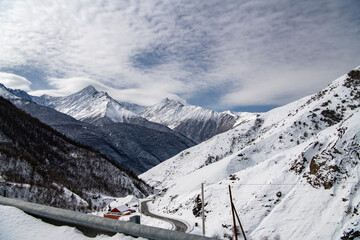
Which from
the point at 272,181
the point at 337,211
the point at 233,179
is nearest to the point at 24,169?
the point at 233,179

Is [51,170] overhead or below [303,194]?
overhead

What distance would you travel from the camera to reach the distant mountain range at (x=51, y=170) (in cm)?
5864

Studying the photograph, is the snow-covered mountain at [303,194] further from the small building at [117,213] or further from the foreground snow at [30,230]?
the foreground snow at [30,230]

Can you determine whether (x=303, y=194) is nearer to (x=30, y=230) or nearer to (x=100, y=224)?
(x=100, y=224)

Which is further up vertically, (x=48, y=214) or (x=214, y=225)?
(x=48, y=214)

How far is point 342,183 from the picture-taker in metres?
26.0

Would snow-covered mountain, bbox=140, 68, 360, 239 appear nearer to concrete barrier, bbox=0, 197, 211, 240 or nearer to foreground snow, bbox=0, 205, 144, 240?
concrete barrier, bbox=0, 197, 211, 240

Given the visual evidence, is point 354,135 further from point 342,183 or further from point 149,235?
point 149,235

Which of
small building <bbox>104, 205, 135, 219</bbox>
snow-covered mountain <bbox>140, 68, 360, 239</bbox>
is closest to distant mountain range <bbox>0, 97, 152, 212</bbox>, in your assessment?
small building <bbox>104, 205, 135, 219</bbox>

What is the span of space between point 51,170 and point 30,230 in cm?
8787

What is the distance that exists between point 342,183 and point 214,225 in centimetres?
1576

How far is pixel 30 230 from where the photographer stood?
5.02m

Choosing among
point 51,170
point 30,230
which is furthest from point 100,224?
point 51,170

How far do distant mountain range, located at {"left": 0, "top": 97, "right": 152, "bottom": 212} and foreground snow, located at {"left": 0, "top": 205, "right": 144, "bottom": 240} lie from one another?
56.1 metres
